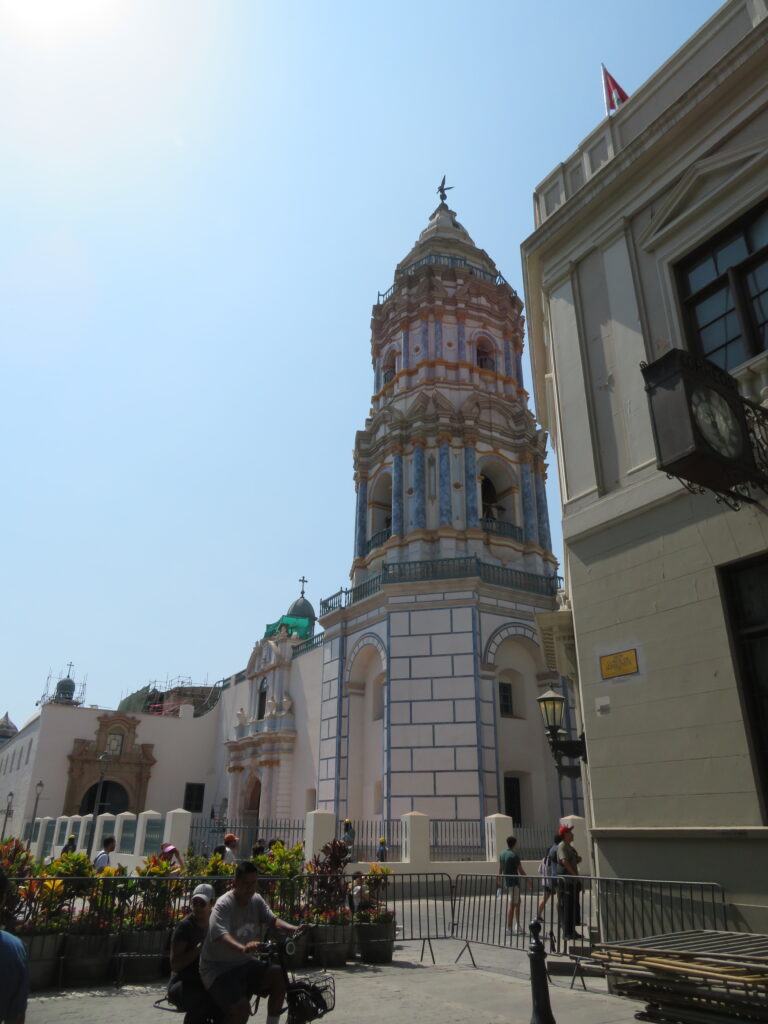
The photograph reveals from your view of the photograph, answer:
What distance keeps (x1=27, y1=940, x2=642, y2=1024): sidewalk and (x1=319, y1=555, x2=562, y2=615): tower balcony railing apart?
601 inches

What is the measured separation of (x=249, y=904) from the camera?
574 cm

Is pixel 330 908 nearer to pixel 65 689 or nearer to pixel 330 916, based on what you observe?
pixel 330 916

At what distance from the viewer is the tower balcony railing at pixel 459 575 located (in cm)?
2438

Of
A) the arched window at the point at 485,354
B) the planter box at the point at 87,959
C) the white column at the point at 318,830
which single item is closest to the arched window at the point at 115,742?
the white column at the point at 318,830

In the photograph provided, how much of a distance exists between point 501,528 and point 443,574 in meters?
3.63

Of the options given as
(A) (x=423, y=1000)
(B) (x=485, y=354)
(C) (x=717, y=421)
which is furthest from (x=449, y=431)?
(A) (x=423, y=1000)

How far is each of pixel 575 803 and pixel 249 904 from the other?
758 inches

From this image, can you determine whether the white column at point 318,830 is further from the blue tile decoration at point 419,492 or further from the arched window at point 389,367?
the arched window at point 389,367

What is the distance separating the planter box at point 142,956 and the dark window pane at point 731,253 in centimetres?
1043

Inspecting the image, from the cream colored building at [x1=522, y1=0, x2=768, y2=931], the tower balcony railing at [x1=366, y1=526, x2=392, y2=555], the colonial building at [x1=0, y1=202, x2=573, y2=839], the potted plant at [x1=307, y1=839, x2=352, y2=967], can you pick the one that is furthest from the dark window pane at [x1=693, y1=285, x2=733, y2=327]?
the tower balcony railing at [x1=366, y1=526, x2=392, y2=555]

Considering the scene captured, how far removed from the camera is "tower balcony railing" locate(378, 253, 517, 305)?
3162cm

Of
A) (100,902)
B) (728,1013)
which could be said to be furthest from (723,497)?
(100,902)

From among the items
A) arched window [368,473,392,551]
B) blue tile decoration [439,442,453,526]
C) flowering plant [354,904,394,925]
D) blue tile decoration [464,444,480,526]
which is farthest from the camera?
arched window [368,473,392,551]

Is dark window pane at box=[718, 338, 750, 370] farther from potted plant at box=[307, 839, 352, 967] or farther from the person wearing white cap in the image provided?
potted plant at box=[307, 839, 352, 967]
